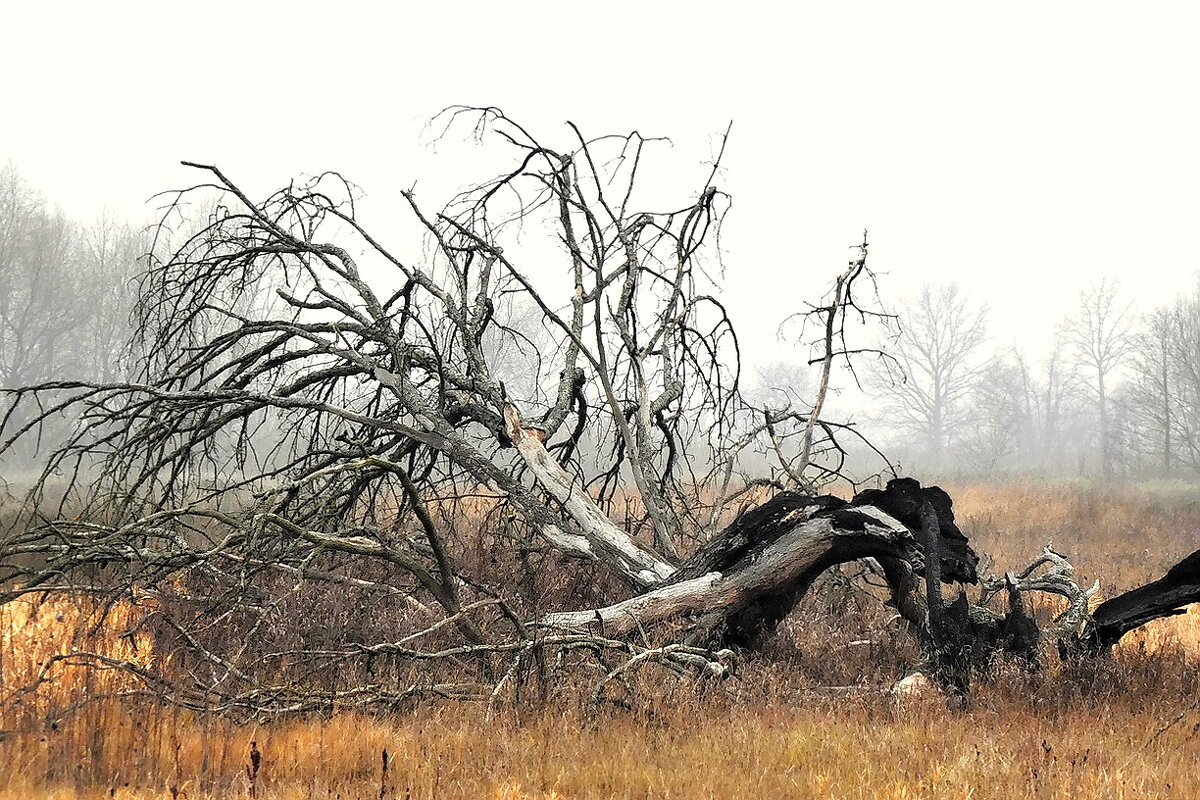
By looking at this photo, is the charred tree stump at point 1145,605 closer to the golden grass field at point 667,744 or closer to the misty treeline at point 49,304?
the golden grass field at point 667,744

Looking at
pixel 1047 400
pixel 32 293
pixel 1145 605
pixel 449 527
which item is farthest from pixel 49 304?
pixel 1047 400

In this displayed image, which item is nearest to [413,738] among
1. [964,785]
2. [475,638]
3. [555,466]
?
[475,638]

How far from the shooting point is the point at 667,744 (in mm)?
4887

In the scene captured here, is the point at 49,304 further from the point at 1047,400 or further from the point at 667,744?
the point at 1047,400

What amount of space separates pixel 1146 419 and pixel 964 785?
45.4 metres

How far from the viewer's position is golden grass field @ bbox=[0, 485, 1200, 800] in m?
4.16

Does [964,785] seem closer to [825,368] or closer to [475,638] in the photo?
[475,638]

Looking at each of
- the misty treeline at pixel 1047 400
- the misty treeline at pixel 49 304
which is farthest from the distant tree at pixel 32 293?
the misty treeline at pixel 1047 400

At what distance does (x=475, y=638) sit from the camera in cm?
605

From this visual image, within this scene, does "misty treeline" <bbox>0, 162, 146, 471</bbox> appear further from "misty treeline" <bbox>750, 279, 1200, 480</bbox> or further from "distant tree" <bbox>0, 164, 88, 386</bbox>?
"misty treeline" <bbox>750, 279, 1200, 480</bbox>

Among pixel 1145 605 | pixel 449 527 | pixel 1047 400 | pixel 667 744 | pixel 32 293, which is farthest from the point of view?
pixel 1047 400

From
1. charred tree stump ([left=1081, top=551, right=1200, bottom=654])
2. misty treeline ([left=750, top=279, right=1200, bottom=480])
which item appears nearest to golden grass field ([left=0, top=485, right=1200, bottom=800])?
charred tree stump ([left=1081, top=551, right=1200, bottom=654])

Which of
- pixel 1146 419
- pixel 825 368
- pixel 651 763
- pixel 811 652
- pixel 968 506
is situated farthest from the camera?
pixel 1146 419

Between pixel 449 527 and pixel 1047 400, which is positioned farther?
pixel 1047 400
